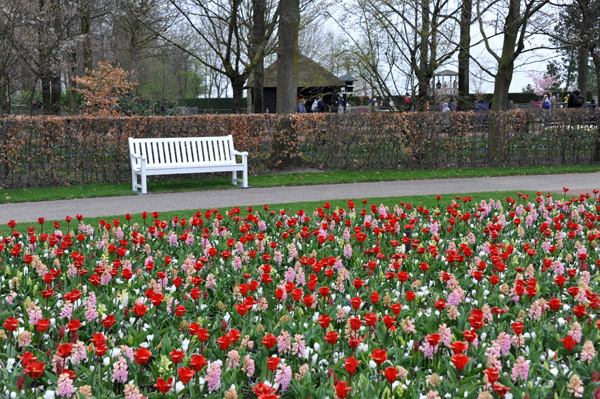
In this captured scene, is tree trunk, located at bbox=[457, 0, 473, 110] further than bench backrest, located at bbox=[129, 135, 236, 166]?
Yes

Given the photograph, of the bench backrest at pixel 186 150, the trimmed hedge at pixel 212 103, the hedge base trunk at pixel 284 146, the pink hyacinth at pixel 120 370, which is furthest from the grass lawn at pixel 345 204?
the trimmed hedge at pixel 212 103

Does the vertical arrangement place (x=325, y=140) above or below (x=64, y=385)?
above

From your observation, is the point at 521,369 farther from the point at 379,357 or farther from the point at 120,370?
the point at 120,370

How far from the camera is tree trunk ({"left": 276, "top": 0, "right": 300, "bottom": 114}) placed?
1509cm

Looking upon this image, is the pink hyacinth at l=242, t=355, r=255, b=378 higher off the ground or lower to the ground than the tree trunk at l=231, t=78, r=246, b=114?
lower

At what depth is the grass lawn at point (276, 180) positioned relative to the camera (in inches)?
448

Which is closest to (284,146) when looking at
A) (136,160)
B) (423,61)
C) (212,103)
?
(136,160)

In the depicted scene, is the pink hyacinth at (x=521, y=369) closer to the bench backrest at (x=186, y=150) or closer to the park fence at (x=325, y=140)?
the bench backrest at (x=186, y=150)

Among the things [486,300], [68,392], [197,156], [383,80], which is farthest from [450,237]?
[383,80]

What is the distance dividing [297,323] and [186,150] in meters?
9.75

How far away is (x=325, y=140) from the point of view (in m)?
14.8

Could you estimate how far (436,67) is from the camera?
16.8 m

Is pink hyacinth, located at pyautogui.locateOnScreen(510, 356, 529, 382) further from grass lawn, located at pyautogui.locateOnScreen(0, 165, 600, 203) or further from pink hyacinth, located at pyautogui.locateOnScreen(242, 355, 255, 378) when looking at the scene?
grass lawn, located at pyautogui.locateOnScreen(0, 165, 600, 203)

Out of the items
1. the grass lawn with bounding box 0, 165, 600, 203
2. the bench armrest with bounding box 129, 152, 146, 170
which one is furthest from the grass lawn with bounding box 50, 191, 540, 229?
the grass lawn with bounding box 0, 165, 600, 203
